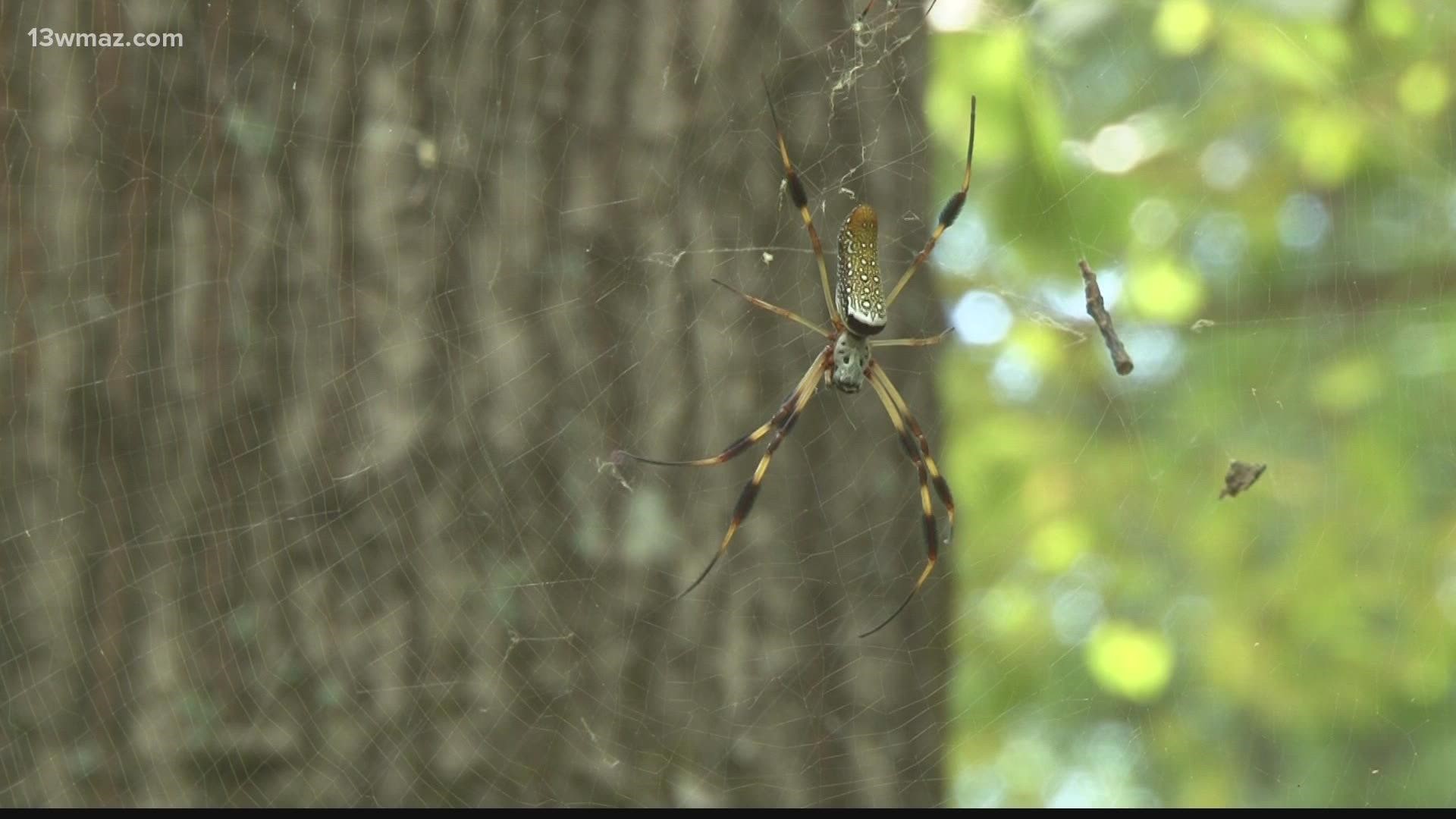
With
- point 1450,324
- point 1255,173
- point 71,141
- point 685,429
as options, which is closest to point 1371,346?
point 1450,324

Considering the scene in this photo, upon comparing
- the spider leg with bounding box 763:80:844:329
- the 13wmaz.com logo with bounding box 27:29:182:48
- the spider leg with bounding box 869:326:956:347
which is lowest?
the spider leg with bounding box 869:326:956:347

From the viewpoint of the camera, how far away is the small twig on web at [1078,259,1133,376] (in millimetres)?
1615

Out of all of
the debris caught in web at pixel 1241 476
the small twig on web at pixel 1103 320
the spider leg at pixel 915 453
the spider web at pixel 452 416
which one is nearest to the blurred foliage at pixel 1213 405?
the debris caught in web at pixel 1241 476

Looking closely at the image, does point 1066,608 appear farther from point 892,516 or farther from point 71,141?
point 71,141

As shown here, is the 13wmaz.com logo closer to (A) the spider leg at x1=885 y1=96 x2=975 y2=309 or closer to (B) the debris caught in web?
(A) the spider leg at x1=885 y1=96 x2=975 y2=309

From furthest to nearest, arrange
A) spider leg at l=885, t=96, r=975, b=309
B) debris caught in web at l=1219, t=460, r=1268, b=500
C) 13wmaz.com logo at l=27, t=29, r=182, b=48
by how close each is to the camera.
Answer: debris caught in web at l=1219, t=460, r=1268, b=500 < spider leg at l=885, t=96, r=975, b=309 < 13wmaz.com logo at l=27, t=29, r=182, b=48

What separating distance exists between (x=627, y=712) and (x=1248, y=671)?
1.40 metres

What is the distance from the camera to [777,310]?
4.56ft

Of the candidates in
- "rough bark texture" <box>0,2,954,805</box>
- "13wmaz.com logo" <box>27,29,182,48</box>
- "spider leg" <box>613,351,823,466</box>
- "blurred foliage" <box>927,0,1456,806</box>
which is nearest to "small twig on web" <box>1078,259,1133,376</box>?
"blurred foliage" <box>927,0,1456,806</box>

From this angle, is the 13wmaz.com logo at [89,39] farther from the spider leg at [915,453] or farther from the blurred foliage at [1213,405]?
the blurred foliage at [1213,405]

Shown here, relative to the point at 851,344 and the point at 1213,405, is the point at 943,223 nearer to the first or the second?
the point at 851,344

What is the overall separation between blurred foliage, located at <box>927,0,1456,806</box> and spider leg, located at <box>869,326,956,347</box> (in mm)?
338

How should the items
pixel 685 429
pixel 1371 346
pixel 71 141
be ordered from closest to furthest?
pixel 71 141 < pixel 685 429 < pixel 1371 346

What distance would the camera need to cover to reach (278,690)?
1272 millimetres
